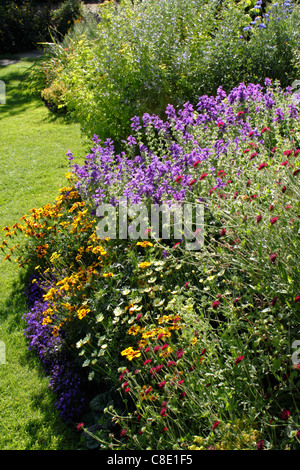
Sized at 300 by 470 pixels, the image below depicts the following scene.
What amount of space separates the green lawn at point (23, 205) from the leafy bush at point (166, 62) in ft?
2.57

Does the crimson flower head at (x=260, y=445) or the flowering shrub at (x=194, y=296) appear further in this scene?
the flowering shrub at (x=194, y=296)

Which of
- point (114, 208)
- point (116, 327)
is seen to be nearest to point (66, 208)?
point (114, 208)

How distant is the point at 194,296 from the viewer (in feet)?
7.72

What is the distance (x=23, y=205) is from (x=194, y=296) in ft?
12.5

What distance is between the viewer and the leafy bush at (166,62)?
5.40 metres

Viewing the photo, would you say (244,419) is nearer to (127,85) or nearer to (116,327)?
(116,327)

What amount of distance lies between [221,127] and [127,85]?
7.51 feet

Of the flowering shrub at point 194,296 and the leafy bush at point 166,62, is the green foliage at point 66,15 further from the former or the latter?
the flowering shrub at point 194,296

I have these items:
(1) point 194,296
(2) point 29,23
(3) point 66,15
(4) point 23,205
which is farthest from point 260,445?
(2) point 29,23

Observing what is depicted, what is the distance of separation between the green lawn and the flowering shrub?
204 mm

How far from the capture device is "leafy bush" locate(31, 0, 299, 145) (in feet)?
17.7

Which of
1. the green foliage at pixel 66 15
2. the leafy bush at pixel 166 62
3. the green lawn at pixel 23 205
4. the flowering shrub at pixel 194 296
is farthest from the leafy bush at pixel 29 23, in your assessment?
the flowering shrub at pixel 194 296

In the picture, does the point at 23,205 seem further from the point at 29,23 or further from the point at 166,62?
the point at 29,23

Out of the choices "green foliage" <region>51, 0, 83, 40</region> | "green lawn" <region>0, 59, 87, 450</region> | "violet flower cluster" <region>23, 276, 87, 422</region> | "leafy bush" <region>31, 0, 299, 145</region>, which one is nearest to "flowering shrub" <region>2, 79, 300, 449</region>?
"violet flower cluster" <region>23, 276, 87, 422</region>
